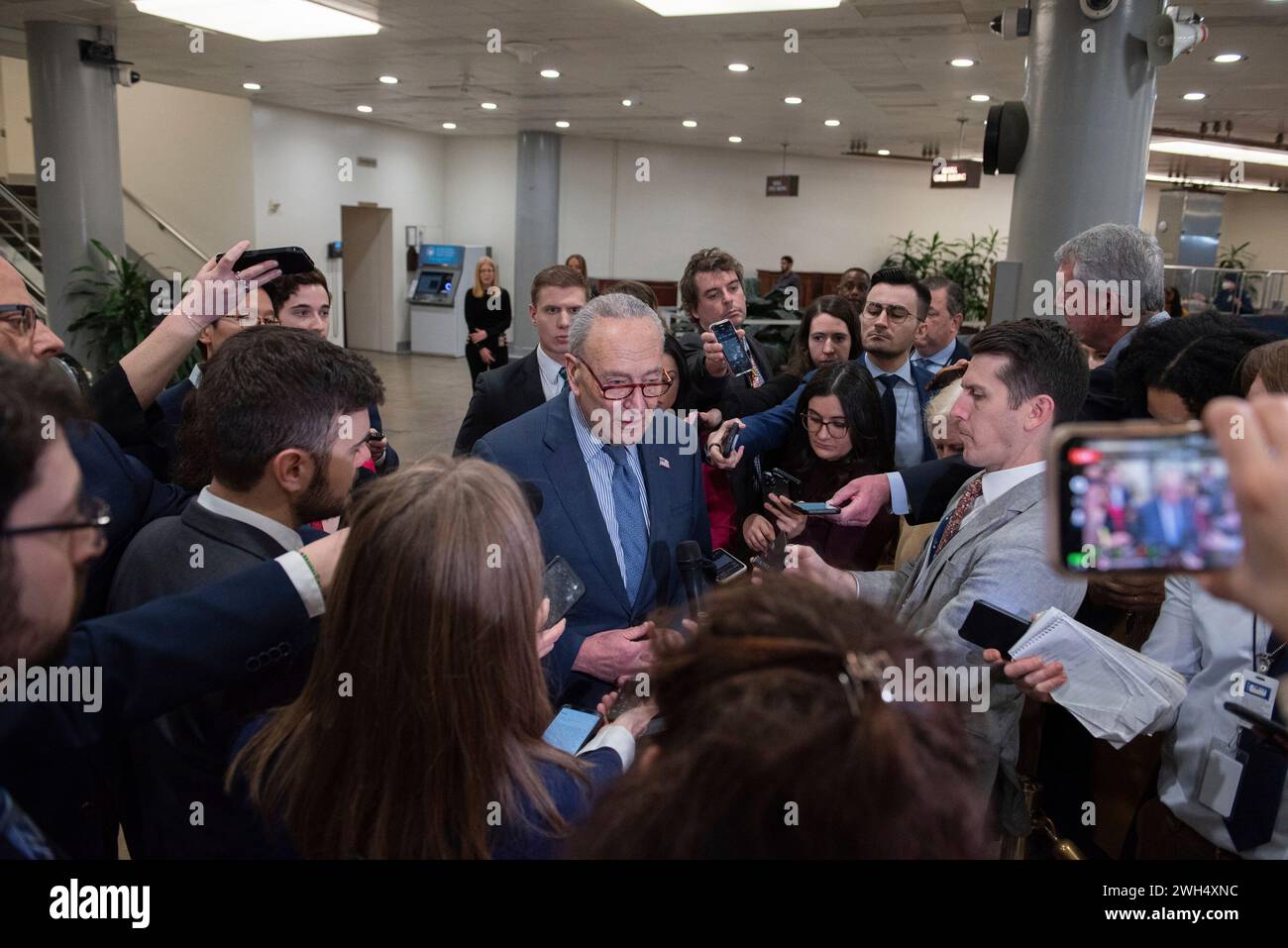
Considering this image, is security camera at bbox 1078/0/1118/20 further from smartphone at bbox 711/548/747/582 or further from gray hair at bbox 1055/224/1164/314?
smartphone at bbox 711/548/747/582

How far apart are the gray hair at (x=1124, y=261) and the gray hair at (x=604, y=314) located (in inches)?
64.2

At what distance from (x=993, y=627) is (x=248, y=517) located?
1351 mm

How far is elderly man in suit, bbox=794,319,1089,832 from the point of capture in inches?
70.6

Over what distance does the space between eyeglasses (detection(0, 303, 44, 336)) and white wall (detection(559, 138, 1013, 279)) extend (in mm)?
14691

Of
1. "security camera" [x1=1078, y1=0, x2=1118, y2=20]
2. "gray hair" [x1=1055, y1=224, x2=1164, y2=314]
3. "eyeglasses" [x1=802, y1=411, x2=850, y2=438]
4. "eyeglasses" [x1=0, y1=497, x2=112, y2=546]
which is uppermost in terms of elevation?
"security camera" [x1=1078, y1=0, x2=1118, y2=20]

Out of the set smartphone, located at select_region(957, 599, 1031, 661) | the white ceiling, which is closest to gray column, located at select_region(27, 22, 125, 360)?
the white ceiling

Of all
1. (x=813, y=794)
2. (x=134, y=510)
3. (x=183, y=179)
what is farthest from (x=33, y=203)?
(x=813, y=794)

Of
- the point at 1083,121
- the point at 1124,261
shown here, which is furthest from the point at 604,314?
the point at 1083,121

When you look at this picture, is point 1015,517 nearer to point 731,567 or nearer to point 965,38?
point 731,567

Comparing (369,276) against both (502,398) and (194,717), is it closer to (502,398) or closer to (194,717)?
(502,398)

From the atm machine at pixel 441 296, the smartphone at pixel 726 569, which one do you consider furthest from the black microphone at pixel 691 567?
the atm machine at pixel 441 296

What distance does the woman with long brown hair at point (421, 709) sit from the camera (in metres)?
1.09

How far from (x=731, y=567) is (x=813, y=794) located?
1.40 m

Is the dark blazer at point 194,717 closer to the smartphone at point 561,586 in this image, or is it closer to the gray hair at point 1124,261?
the smartphone at point 561,586
